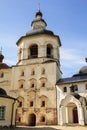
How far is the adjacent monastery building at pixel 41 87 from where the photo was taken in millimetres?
25234

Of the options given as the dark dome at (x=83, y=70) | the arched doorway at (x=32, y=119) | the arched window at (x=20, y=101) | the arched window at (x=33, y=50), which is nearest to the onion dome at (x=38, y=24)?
the arched window at (x=33, y=50)

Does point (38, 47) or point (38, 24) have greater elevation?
point (38, 24)

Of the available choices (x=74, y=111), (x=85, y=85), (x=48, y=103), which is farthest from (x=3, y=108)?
(x=85, y=85)

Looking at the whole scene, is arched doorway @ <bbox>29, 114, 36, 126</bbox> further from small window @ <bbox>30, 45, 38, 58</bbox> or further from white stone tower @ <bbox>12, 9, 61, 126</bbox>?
small window @ <bbox>30, 45, 38, 58</bbox>

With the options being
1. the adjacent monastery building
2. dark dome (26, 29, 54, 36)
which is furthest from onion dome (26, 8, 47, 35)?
dark dome (26, 29, 54, 36)

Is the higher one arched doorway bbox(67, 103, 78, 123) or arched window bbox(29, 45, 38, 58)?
arched window bbox(29, 45, 38, 58)

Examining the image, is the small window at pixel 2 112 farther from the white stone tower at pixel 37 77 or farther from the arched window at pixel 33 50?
the arched window at pixel 33 50

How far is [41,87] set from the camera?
28250 mm

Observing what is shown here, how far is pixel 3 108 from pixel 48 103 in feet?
26.7

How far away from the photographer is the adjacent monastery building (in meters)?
25.2

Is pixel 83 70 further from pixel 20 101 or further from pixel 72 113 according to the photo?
pixel 20 101

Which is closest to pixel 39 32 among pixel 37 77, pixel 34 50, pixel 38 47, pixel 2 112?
pixel 38 47

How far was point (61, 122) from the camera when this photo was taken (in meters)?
24.7

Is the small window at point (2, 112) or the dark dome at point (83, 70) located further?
the dark dome at point (83, 70)
